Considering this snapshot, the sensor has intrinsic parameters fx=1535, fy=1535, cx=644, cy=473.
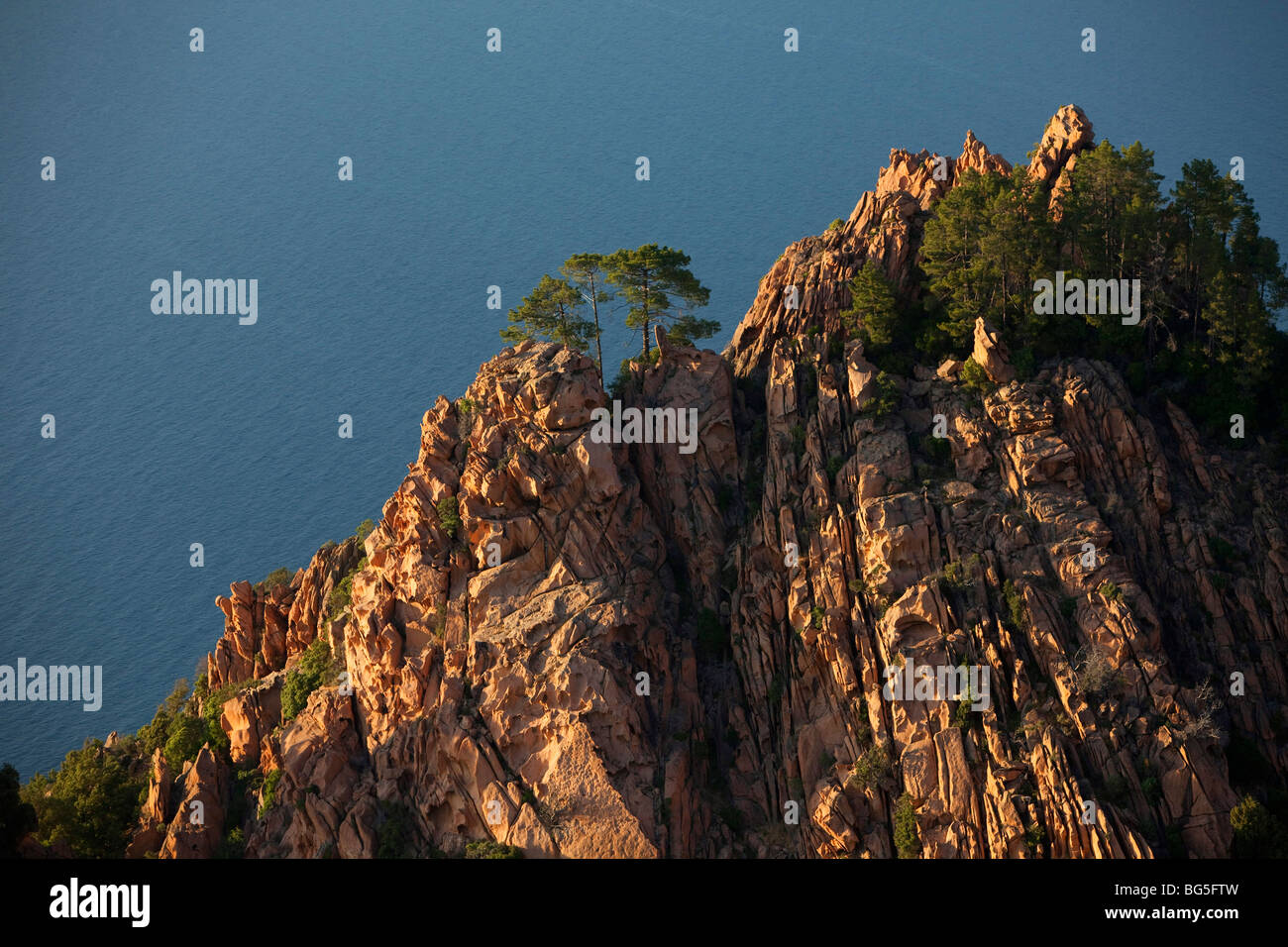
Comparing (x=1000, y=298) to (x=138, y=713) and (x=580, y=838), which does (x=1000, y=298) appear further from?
(x=138, y=713)

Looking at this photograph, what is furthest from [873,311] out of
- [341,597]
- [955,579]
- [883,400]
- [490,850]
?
[490,850]

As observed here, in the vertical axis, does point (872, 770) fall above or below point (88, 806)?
above

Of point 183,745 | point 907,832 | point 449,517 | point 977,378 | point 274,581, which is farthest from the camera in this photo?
point 274,581

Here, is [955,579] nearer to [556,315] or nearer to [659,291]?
[659,291]

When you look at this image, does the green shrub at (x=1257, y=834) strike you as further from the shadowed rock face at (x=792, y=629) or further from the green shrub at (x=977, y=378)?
the green shrub at (x=977, y=378)

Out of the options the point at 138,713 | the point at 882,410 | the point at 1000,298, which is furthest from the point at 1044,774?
the point at 138,713

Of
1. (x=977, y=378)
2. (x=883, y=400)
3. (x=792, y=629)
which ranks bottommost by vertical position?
(x=792, y=629)

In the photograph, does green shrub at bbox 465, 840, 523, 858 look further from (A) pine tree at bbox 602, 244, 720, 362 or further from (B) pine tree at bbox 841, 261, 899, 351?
(B) pine tree at bbox 841, 261, 899, 351

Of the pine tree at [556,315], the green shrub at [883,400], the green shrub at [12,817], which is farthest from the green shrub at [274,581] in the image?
the green shrub at [883,400]
